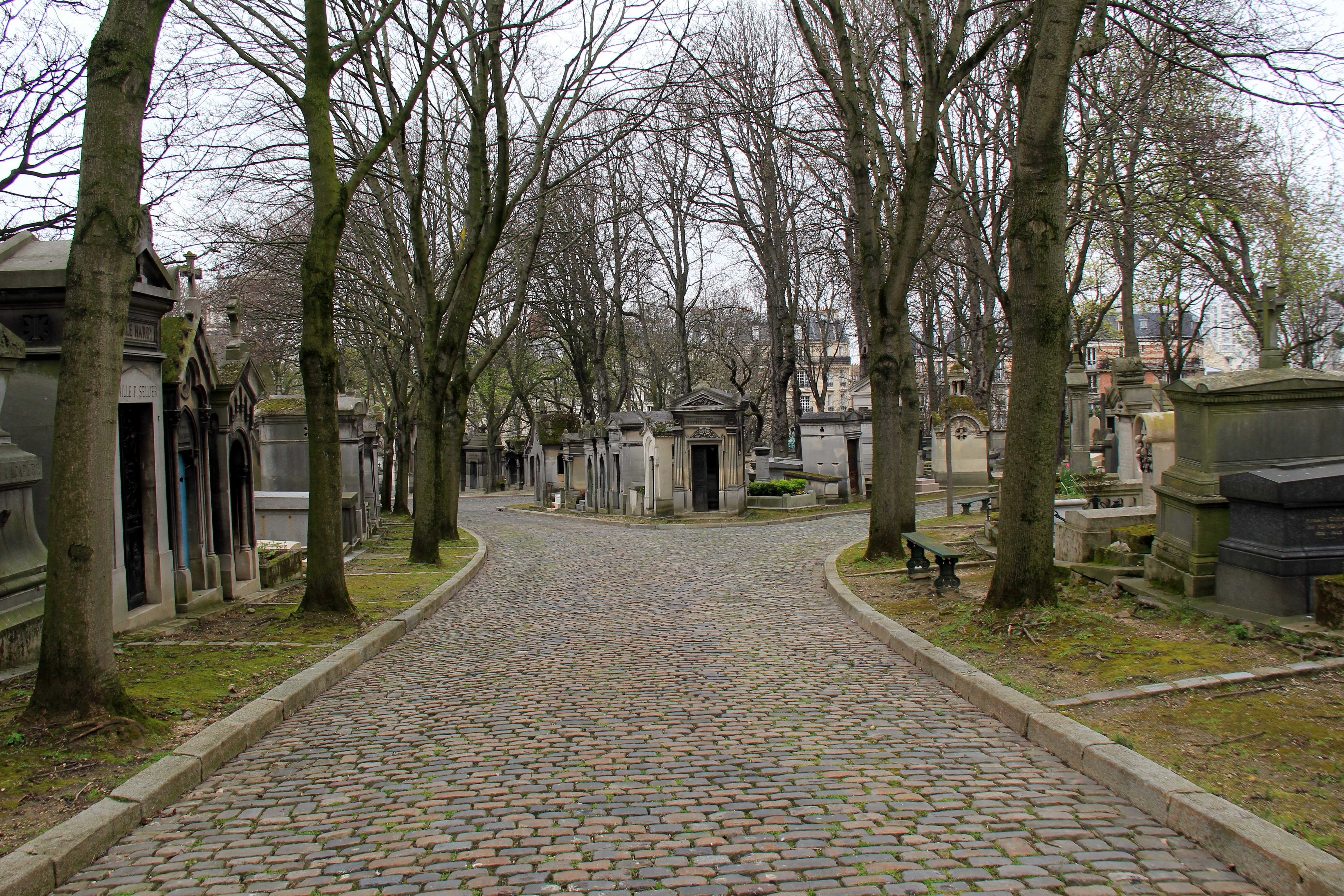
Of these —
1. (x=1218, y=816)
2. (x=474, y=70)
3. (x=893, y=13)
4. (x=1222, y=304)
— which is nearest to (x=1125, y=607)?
(x=1218, y=816)

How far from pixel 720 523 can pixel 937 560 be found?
13.0 meters

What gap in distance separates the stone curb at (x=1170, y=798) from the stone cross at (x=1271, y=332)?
431cm

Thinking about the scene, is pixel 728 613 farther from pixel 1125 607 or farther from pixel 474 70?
pixel 474 70

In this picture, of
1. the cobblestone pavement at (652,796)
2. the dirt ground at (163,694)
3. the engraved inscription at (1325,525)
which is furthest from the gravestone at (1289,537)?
the dirt ground at (163,694)

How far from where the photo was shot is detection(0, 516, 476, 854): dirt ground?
4.08 m

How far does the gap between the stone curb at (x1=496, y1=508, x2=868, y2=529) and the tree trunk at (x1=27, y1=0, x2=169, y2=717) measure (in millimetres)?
16844

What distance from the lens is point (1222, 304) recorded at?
35500 millimetres

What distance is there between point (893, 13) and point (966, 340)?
3742cm

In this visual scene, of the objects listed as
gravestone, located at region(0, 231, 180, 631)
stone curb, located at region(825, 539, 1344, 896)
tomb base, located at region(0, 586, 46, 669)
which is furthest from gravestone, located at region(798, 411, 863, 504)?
tomb base, located at region(0, 586, 46, 669)

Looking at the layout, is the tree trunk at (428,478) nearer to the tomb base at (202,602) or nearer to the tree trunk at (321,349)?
the tomb base at (202,602)

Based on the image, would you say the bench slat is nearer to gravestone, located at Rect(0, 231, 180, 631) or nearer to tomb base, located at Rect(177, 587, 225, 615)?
gravestone, located at Rect(0, 231, 180, 631)

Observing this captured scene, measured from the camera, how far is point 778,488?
25.9m

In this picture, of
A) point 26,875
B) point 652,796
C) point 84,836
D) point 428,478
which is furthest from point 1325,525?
point 428,478

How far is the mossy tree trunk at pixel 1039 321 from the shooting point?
7.04m
